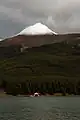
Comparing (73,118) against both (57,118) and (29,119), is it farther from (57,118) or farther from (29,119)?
(29,119)

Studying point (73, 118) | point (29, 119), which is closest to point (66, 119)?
point (73, 118)

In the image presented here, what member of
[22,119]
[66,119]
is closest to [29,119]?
[22,119]

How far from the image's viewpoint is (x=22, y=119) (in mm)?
93812

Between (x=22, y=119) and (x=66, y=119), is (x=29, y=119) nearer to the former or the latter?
(x=22, y=119)

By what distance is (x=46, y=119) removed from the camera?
94.0m

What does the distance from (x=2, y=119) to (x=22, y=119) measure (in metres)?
4.75

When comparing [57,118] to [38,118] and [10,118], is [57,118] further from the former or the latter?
[10,118]

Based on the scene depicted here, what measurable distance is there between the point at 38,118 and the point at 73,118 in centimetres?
843

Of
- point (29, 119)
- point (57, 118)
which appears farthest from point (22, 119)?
point (57, 118)

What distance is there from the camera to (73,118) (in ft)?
315

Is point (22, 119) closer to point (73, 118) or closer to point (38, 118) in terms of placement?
point (38, 118)

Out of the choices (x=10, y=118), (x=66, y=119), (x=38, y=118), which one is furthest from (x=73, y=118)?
(x=10, y=118)

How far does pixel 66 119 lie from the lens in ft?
310

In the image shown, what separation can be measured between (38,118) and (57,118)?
15.2 feet
